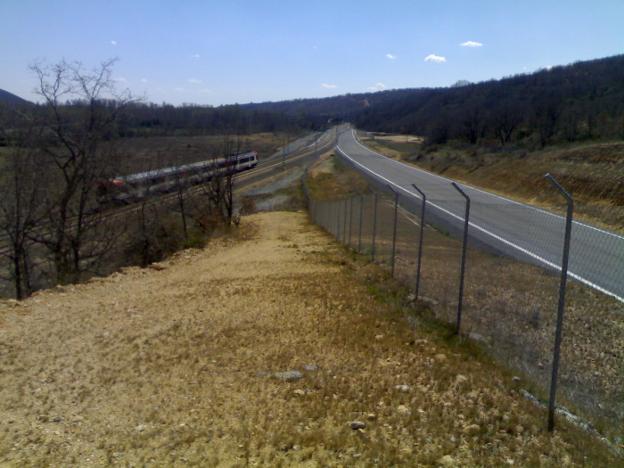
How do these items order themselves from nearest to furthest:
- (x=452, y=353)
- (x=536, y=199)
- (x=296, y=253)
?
(x=452, y=353), (x=296, y=253), (x=536, y=199)

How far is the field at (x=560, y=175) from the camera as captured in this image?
22906 millimetres

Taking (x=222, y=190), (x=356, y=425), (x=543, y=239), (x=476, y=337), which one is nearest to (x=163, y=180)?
(x=222, y=190)

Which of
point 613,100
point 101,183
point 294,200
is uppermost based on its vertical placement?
point 613,100

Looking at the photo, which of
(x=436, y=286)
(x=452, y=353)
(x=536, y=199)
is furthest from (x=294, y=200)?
(x=452, y=353)

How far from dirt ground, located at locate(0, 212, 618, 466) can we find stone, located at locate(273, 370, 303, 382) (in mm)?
17

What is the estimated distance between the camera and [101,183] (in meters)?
22.4

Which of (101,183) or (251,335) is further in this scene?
(101,183)

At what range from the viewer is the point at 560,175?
29.3 meters

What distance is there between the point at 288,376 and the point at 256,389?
0.45 meters

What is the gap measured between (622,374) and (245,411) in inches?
157

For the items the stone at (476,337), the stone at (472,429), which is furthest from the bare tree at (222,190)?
the stone at (472,429)

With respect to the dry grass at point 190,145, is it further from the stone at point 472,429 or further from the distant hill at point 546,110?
the stone at point 472,429

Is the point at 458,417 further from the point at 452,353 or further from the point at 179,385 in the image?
the point at 179,385

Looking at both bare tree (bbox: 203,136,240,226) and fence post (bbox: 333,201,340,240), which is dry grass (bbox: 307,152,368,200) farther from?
fence post (bbox: 333,201,340,240)
